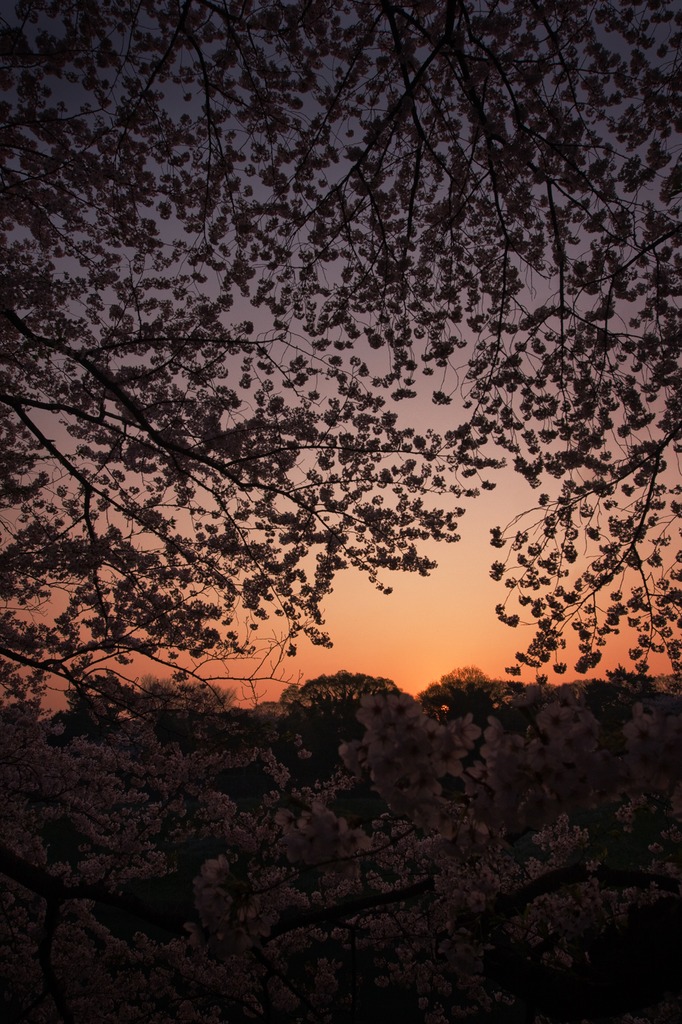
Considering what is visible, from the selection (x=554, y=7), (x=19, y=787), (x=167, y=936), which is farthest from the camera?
(x=167, y=936)

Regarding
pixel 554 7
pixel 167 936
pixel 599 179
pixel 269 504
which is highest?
pixel 554 7

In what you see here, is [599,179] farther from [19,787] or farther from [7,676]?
[19,787]

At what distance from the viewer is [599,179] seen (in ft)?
21.3

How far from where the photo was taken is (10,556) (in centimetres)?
895

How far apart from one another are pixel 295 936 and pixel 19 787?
510 centimetres

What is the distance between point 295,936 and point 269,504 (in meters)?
6.27

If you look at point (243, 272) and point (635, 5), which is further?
point (243, 272)

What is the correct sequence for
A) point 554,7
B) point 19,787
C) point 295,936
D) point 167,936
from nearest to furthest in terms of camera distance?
1. point 554,7
2. point 295,936
3. point 19,787
4. point 167,936

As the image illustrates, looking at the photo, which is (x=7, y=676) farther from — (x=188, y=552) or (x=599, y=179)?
(x=599, y=179)

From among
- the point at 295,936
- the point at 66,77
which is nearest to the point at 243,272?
the point at 66,77

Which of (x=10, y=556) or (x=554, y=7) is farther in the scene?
(x=10, y=556)

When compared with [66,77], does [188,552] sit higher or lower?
lower

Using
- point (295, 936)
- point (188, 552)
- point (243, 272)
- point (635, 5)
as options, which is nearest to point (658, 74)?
point (635, 5)

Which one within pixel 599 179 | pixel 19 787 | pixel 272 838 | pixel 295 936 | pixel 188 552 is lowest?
pixel 295 936
